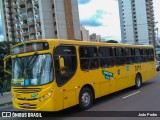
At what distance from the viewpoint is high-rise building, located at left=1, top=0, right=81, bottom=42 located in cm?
7569

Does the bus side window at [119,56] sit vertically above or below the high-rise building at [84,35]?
below

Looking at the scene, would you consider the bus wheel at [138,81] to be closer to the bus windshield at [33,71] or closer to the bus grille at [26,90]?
the bus windshield at [33,71]

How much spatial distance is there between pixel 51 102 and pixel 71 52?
2.27 meters

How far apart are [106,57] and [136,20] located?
125626 mm

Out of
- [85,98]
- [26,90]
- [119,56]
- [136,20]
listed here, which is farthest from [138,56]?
[136,20]

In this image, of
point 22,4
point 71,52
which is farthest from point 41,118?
point 22,4

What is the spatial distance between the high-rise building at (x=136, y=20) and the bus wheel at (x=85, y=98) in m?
116

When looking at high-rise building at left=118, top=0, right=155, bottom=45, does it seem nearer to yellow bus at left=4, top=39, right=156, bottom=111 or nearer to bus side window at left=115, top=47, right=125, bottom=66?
bus side window at left=115, top=47, right=125, bottom=66

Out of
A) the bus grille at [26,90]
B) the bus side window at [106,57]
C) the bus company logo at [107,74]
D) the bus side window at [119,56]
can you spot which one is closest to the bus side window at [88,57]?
the bus side window at [106,57]

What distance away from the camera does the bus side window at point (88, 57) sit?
420 inches

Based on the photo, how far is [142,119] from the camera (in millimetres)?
7910

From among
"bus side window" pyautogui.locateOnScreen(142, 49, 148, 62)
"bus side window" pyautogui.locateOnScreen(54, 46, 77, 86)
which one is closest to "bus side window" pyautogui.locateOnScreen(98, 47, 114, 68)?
"bus side window" pyautogui.locateOnScreen(54, 46, 77, 86)

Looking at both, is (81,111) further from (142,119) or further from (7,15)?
(7,15)

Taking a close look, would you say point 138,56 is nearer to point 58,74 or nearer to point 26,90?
point 58,74
